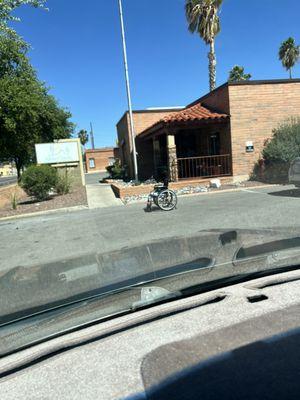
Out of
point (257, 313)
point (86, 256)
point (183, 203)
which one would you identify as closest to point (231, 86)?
point (183, 203)

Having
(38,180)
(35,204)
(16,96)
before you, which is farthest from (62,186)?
(16,96)

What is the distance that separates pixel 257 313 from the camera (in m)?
2.40

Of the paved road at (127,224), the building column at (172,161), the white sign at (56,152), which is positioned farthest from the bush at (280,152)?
the white sign at (56,152)

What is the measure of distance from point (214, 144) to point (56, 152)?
30.6 feet

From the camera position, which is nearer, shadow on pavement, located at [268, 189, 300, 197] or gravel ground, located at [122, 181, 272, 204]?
shadow on pavement, located at [268, 189, 300, 197]

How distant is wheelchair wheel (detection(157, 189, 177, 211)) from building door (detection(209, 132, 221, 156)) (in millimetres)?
8351

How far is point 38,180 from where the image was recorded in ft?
53.3

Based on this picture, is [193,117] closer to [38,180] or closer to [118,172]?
[38,180]

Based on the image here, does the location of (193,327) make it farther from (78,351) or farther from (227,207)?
(227,207)

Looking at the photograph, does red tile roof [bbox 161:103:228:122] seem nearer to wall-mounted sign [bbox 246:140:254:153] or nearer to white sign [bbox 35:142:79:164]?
wall-mounted sign [bbox 246:140:254:153]

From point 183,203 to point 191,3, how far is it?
63.3 ft

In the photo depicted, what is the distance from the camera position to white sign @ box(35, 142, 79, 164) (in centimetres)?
2296

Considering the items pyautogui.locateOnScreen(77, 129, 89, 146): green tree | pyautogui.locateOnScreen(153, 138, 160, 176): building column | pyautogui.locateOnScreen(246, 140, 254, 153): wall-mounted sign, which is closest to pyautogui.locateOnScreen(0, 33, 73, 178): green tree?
pyautogui.locateOnScreen(153, 138, 160, 176): building column

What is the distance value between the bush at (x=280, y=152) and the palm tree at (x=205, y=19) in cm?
1165
